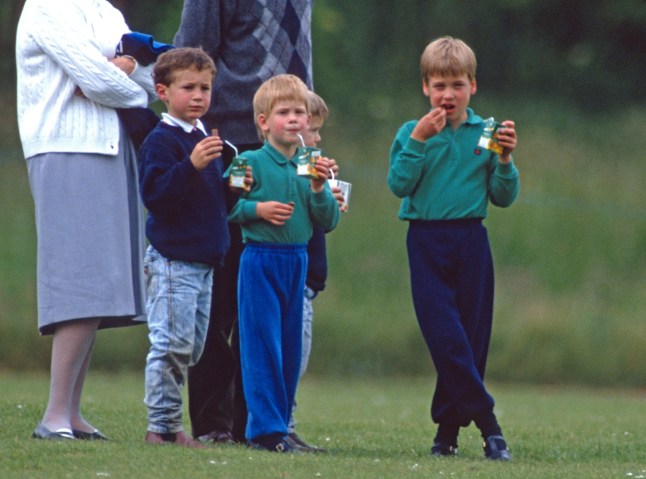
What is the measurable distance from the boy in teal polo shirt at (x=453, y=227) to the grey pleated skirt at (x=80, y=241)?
3.90ft

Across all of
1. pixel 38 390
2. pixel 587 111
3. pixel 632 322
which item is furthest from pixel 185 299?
pixel 587 111

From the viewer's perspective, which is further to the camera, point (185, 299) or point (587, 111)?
point (587, 111)

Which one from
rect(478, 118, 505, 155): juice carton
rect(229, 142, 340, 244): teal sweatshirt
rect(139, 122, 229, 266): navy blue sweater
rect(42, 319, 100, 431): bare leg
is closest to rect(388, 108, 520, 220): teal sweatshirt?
rect(478, 118, 505, 155): juice carton

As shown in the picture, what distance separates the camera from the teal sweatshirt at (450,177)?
684 centimetres

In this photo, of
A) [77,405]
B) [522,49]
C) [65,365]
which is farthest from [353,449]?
[522,49]

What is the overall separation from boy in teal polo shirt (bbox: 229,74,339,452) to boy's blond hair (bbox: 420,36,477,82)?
0.55 meters

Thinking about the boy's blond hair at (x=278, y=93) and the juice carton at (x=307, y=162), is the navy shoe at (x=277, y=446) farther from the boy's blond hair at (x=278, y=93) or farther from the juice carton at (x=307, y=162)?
the boy's blond hair at (x=278, y=93)

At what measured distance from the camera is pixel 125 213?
22.4ft

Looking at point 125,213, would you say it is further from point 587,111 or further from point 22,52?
point 587,111

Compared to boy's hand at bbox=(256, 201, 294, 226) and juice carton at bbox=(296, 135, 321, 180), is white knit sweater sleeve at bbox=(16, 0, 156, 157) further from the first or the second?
juice carton at bbox=(296, 135, 321, 180)

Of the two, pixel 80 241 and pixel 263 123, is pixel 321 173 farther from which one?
pixel 80 241

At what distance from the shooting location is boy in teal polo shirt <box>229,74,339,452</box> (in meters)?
6.64

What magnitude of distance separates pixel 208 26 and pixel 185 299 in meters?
1.32

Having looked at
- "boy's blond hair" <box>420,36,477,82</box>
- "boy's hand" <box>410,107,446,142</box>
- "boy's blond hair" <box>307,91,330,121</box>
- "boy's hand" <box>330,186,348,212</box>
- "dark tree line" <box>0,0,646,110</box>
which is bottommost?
"boy's hand" <box>330,186,348,212</box>
